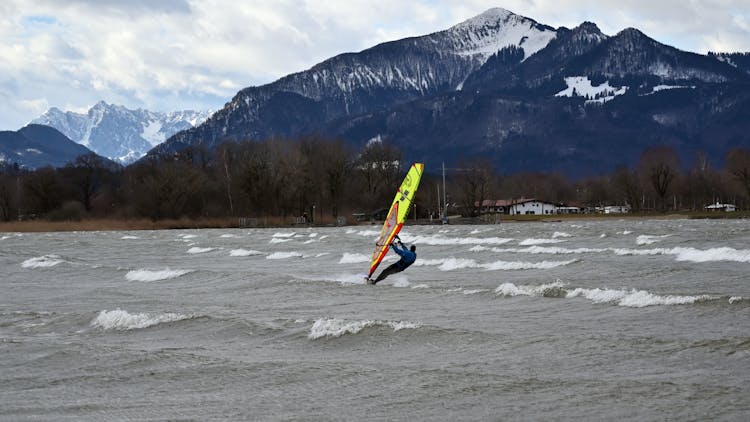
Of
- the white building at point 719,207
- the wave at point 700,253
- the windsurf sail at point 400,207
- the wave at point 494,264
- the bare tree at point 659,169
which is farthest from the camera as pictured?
Answer: the white building at point 719,207

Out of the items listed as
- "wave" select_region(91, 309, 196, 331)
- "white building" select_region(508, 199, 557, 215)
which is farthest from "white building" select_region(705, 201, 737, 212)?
"wave" select_region(91, 309, 196, 331)

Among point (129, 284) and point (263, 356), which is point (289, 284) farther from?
point (263, 356)

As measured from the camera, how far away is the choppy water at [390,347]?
10.4 m

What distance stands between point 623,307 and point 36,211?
4931 inches

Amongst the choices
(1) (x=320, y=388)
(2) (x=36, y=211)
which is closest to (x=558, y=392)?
(1) (x=320, y=388)

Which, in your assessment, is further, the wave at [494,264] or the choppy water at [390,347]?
the wave at [494,264]

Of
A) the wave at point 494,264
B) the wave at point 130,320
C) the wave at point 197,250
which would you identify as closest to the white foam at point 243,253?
the wave at point 197,250

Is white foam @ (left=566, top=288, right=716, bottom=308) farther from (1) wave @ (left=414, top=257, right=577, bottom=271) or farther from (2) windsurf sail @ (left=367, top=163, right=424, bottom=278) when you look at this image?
(1) wave @ (left=414, top=257, right=577, bottom=271)

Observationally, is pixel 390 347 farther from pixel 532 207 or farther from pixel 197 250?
pixel 532 207

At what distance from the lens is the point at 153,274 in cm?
3219

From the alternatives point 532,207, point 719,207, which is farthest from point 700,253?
point 532,207

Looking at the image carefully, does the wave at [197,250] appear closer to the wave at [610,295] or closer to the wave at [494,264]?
the wave at [494,264]

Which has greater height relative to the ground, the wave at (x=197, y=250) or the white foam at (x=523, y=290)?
the wave at (x=197, y=250)

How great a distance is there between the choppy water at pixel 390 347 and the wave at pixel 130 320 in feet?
0.17
